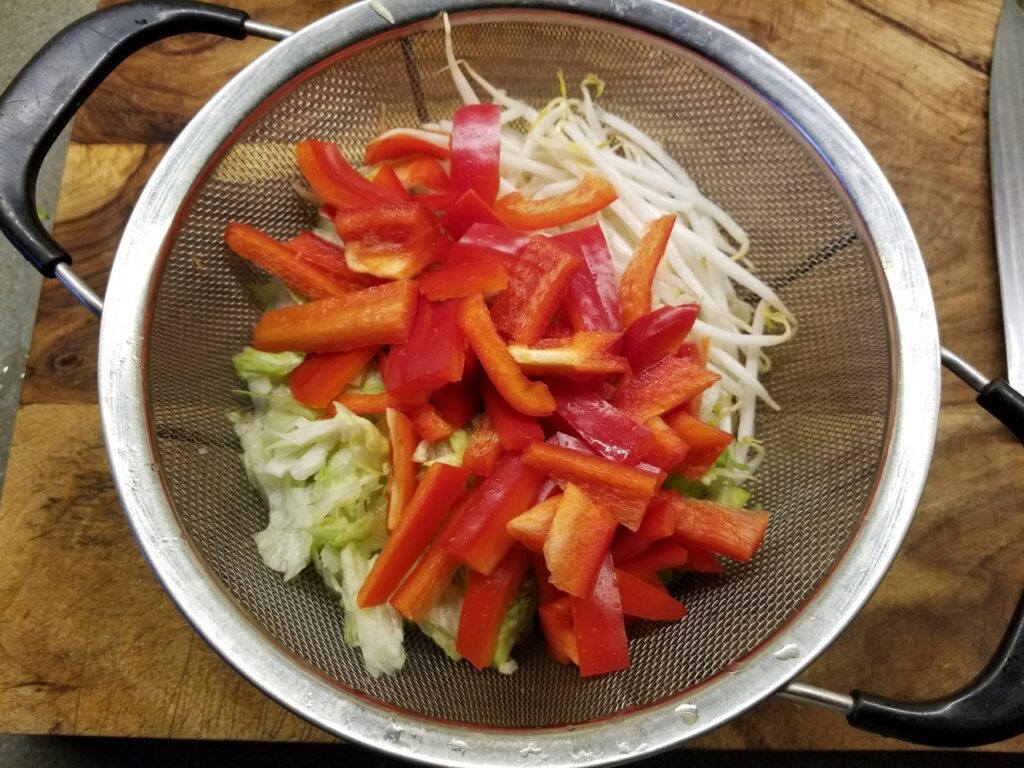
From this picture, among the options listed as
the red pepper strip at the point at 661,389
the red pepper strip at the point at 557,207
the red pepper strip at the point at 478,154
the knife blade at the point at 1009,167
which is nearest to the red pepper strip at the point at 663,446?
the red pepper strip at the point at 661,389

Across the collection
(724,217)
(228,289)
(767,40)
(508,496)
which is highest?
(767,40)

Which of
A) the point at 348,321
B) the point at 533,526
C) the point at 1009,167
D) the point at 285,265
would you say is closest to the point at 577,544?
the point at 533,526

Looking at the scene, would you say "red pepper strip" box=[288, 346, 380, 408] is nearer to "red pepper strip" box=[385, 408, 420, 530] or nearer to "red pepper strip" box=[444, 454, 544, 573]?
"red pepper strip" box=[385, 408, 420, 530]

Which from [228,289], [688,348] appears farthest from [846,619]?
[228,289]

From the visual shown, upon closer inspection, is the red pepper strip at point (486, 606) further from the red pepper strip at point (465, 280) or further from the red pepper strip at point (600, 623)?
the red pepper strip at point (465, 280)

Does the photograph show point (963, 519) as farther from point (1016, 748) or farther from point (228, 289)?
point (228, 289)
